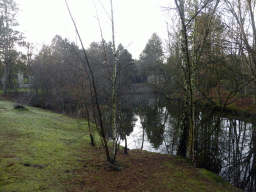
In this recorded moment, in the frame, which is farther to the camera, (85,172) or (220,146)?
(220,146)

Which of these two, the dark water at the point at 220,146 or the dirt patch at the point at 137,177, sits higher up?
the dirt patch at the point at 137,177

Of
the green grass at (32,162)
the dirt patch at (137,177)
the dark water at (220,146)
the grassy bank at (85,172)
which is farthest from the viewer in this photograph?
the dark water at (220,146)

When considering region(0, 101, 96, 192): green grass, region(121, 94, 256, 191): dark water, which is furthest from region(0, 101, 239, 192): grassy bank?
region(121, 94, 256, 191): dark water

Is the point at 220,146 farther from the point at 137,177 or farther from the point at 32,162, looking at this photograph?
the point at 32,162

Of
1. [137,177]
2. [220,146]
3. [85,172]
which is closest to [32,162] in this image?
[85,172]

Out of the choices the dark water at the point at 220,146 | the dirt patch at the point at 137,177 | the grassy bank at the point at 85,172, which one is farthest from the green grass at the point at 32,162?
the dark water at the point at 220,146

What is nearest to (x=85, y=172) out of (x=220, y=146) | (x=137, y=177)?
(x=137, y=177)

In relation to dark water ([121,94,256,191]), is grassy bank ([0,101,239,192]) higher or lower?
higher

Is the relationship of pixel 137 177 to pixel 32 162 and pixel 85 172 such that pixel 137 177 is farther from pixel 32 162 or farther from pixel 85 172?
pixel 32 162

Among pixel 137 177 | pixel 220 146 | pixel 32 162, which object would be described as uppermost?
pixel 32 162

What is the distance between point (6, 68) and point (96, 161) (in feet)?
75.0

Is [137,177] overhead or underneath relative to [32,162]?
underneath

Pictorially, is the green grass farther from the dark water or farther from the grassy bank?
the dark water

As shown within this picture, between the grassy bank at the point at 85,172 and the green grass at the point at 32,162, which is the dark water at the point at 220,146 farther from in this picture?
the green grass at the point at 32,162
